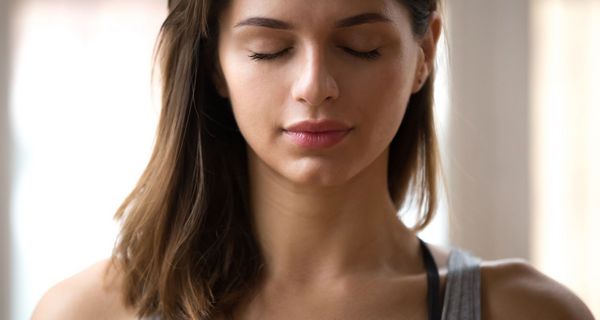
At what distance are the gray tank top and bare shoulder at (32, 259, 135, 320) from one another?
9cm

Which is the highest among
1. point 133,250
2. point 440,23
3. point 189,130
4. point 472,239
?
point 440,23

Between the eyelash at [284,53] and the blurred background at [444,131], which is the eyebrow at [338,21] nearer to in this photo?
the eyelash at [284,53]

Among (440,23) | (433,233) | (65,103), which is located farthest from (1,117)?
(440,23)

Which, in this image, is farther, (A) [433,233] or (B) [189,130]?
(A) [433,233]

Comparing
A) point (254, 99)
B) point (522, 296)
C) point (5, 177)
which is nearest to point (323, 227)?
point (254, 99)

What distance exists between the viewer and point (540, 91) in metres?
4.06

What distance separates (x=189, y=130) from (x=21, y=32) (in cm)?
189

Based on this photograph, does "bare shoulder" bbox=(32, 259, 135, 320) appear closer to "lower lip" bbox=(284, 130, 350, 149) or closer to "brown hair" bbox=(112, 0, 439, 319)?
"brown hair" bbox=(112, 0, 439, 319)

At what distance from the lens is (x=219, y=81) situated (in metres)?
1.74

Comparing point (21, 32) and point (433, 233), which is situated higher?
point (21, 32)

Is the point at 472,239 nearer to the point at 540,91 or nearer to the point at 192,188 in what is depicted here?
the point at 540,91

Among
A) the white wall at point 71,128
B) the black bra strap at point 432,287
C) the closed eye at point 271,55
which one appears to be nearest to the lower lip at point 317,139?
the closed eye at point 271,55

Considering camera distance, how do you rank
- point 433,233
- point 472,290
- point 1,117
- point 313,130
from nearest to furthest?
point 313,130 → point 472,290 → point 1,117 → point 433,233

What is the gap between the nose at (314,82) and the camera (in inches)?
59.3
